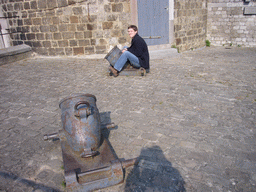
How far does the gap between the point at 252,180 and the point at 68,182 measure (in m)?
2.06

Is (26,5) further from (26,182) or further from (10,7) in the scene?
(26,182)

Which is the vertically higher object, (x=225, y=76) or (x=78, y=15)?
(x=78, y=15)

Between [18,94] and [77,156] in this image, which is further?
[18,94]

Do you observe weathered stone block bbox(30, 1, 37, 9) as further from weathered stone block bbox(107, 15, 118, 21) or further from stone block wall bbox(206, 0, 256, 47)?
stone block wall bbox(206, 0, 256, 47)

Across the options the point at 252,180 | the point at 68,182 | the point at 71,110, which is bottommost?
the point at 252,180

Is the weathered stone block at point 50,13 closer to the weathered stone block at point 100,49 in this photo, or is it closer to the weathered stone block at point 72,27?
the weathered stone block at point 72,27

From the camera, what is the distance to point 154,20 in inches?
353

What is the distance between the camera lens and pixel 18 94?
5.57 metres

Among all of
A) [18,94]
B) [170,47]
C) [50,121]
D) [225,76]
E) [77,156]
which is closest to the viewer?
[77,156]

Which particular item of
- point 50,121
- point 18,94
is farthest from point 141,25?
point 50,121

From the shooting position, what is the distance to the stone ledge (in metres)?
8.83

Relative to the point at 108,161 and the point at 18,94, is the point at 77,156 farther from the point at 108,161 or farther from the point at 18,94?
the point at 18,94

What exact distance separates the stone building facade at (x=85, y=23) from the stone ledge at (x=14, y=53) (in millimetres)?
351

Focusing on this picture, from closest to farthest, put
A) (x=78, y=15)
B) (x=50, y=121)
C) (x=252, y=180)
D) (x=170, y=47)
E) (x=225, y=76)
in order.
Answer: (x=252, y=180) → (x=50, y=121) → (x=225, y=76) → (x=78, y=15) → (x=170, y=47)
